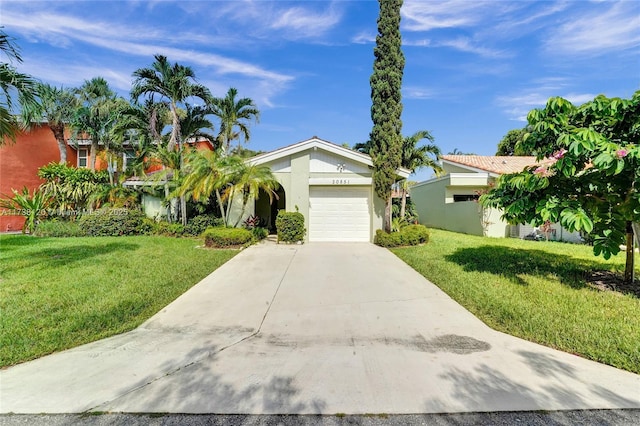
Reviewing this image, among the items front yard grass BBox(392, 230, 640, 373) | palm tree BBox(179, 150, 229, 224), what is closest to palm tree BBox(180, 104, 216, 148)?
palm tree BBox(179, 150, 229, 224)

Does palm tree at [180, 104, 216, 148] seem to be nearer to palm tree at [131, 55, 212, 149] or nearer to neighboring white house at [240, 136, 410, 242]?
palm tree at [131, 55, 212, 149]

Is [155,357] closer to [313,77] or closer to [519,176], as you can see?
[519,176]

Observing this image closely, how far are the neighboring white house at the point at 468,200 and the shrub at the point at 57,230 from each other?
18.8m

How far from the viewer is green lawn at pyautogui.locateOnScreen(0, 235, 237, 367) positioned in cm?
400

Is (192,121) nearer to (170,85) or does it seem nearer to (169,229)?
(170,85)

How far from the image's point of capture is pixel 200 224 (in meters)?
13.9

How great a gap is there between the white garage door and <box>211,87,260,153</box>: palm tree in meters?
7.66

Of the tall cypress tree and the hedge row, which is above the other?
the tall cypress tree

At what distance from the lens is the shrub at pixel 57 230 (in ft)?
46.7

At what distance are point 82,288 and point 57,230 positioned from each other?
11290 millimetres

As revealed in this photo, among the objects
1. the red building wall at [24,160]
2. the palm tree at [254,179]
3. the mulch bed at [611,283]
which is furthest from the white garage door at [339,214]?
the red building wall at [24,160]

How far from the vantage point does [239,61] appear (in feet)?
44.9

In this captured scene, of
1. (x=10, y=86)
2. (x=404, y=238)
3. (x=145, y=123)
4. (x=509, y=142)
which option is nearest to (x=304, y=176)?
(x=404, y=238)

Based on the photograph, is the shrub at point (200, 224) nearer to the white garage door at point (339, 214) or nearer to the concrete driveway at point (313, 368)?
the white garage door at point (339, 214)
